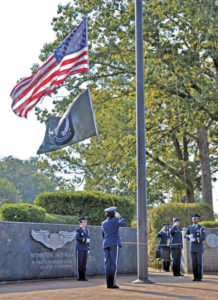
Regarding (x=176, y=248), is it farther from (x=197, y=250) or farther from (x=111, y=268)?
(x=111, y=268)

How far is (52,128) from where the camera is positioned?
1491 cm

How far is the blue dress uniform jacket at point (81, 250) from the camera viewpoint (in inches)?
577

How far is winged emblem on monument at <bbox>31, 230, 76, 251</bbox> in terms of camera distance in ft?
48.5

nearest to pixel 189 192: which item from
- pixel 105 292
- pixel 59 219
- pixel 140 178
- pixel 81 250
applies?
pixel 59 219

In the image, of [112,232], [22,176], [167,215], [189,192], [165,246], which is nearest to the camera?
[112,232]

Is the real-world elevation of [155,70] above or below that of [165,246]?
above

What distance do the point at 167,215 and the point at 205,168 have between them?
6.71m

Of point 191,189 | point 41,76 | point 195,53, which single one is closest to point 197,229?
point 41,76

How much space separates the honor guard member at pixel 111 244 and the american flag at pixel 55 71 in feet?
13.3

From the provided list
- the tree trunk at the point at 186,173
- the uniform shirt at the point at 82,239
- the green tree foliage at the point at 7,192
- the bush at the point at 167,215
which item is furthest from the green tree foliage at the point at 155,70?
the green tree foliage at the point at 7,192

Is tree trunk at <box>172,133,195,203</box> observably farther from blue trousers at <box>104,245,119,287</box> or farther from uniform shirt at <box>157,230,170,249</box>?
blue trousers at <box>104,245,119,287</box>

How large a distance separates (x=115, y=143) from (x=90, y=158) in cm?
818

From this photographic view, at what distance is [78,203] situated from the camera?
2045 cm

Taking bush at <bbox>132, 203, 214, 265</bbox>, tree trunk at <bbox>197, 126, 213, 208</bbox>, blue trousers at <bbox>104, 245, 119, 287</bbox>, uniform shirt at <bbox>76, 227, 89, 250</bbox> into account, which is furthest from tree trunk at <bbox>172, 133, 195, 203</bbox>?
blue trousers at <bbox>104, 245, 119, 287</bbox>
